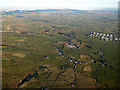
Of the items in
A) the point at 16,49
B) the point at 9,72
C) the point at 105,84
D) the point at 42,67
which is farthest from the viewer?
the point at 16,49

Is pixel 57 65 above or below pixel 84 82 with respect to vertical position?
above

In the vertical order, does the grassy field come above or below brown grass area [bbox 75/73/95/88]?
above

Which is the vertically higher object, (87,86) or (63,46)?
(63,46)

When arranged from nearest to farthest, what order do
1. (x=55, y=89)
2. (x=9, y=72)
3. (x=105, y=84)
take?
(x=55, y=89)
(x=105, y=84)
(x=9, y=72)

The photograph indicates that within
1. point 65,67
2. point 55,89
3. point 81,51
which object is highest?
point 81,51

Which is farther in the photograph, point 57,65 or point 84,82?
point 57,65

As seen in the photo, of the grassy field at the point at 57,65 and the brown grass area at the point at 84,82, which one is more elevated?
the grassy field at the point at 57,65

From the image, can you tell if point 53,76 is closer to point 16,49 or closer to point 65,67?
point 65,67

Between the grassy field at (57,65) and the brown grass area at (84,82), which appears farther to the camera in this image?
the grassy field at (57,65)

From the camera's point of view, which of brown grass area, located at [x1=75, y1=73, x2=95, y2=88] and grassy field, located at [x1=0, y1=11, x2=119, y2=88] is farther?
grassy field, located at [x1=0, y1=11, x2=119, y2=88]

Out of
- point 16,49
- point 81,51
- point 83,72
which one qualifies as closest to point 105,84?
point 83,72

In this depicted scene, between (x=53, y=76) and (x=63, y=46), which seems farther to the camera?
(x=63, y=46)
